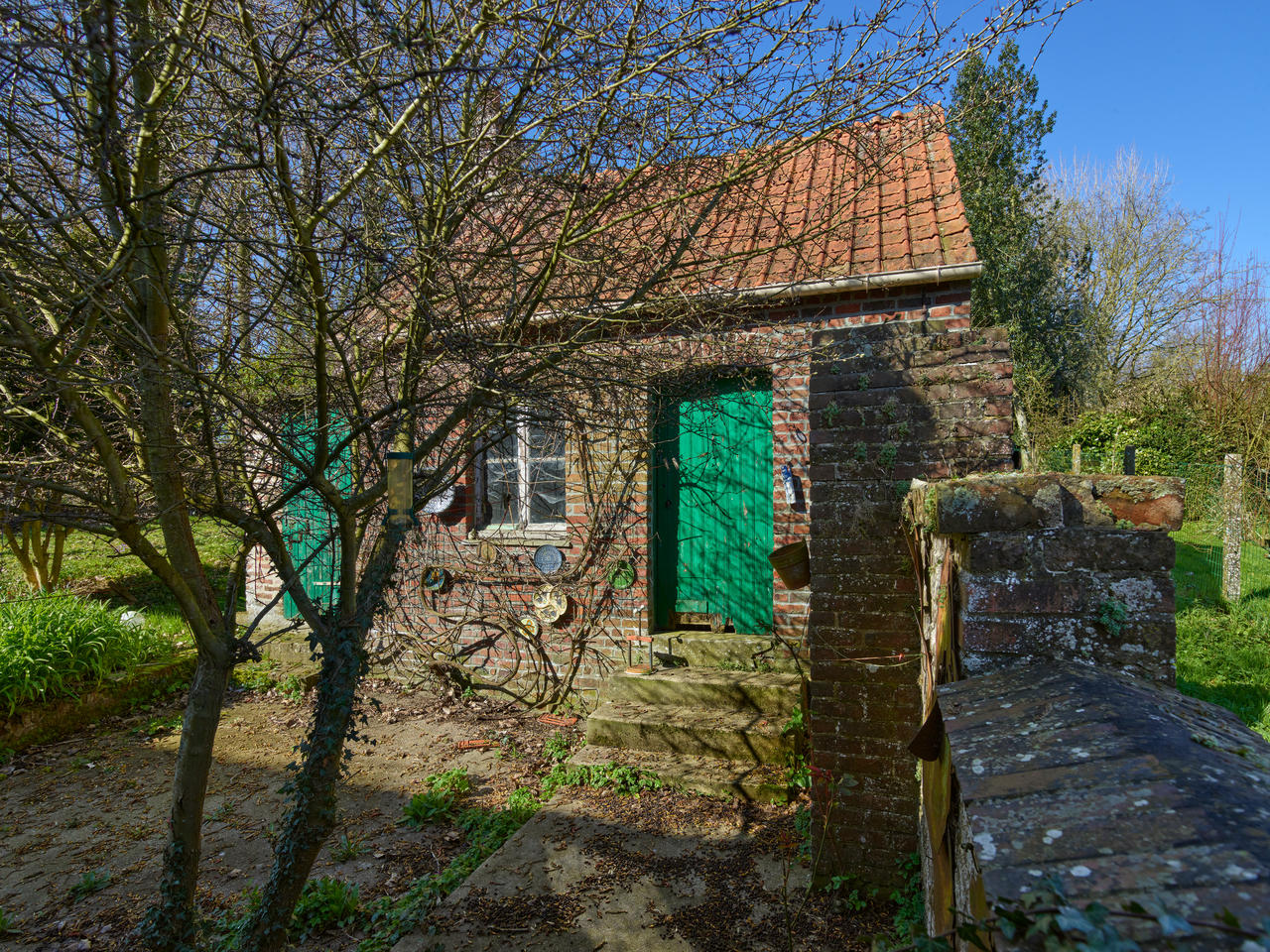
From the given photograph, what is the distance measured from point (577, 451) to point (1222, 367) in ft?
52.9

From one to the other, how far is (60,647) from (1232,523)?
A: 1238cm

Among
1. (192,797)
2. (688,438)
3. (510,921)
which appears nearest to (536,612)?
(688,438)

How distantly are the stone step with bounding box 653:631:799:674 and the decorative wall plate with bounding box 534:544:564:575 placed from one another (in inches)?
47.6

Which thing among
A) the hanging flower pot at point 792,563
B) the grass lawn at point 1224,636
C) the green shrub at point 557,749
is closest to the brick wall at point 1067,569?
the hanging flower pot at point 792,563

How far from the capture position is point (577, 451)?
6.36 m

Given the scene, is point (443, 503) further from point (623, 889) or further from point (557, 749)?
point (623, 889)

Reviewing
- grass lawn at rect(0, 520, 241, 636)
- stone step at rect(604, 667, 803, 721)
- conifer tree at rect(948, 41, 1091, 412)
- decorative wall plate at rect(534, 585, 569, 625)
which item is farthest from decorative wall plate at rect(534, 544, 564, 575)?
conifer tree at rect(948, 41, 1091, 412)

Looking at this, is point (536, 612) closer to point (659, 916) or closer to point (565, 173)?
point (659, 916)

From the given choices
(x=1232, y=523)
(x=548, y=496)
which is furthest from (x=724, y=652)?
(x=1232, y=523)

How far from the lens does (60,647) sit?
6.63m

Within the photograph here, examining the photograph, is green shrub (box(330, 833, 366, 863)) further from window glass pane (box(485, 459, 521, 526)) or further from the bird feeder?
window glass pane (box(485, 459, 521, 526))

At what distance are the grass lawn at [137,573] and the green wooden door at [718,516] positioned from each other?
5224 millimetres

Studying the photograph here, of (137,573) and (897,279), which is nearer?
(897,279)

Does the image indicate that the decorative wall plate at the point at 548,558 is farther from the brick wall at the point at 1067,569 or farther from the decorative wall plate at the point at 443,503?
the brick wall at the point at 1067,569
